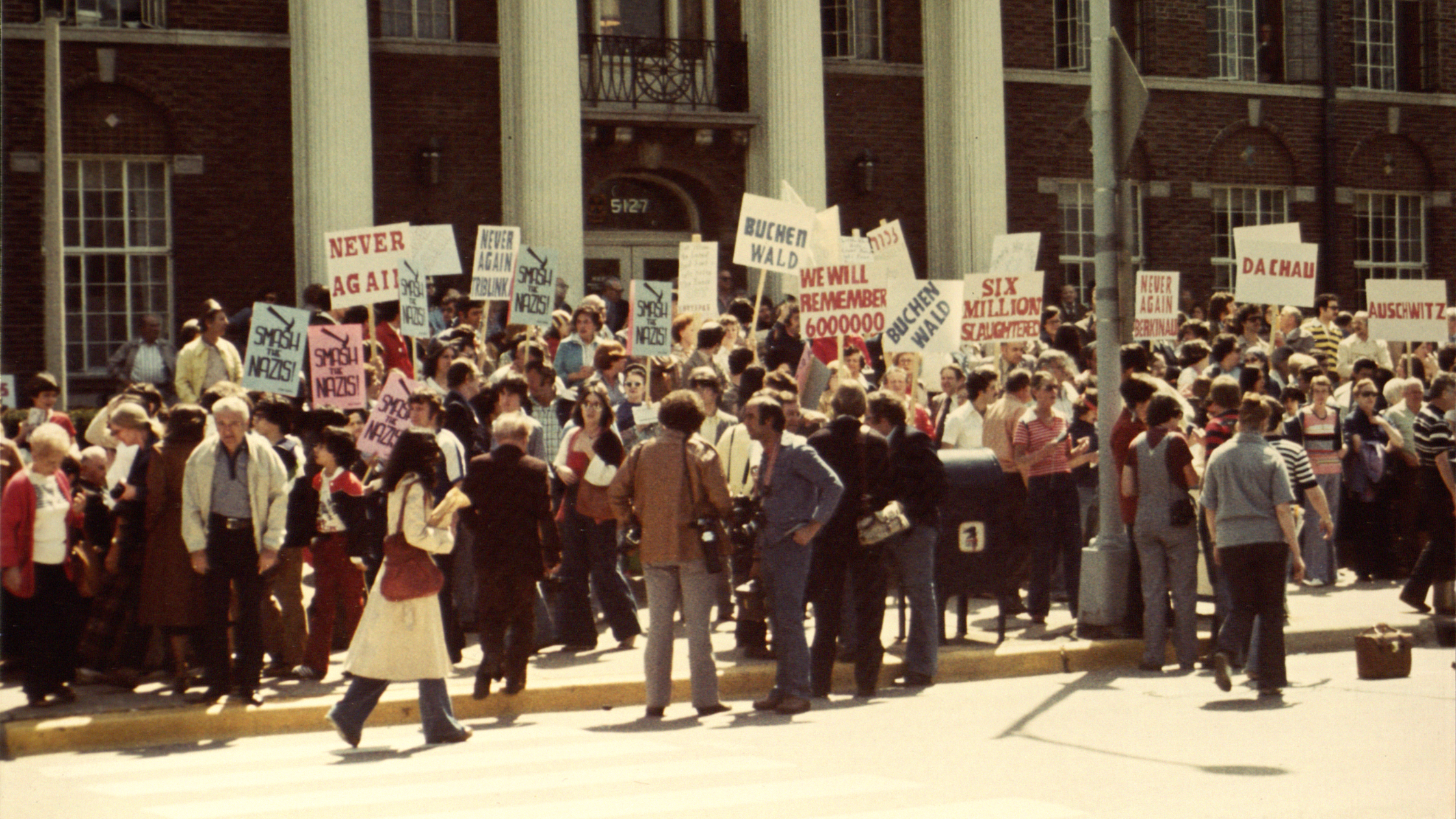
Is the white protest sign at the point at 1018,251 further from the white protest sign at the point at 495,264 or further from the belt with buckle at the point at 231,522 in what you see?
the belt with buckle at the point at 231,522

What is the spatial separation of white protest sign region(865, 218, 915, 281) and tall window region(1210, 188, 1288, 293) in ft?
44.3

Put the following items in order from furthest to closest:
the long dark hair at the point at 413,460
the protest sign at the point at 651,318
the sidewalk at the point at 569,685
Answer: the protest sign at the point at 651,318, the sidewalk at the point at 569,685, the long dark hair at the point at 413,460

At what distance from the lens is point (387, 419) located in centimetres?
1232

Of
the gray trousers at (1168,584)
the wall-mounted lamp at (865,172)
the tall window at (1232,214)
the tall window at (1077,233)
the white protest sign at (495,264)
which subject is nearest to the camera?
the gray trousers at (1168,584)

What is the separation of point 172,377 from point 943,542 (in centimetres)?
1091

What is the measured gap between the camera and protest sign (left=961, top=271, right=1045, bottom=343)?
15969mm

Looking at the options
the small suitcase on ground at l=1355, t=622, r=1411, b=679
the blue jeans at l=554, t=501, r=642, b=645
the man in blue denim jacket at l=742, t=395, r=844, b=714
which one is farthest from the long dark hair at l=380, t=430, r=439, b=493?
the small suitcase on ground at l=1355, t=622, r=1411, b=679

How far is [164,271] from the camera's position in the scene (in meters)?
23.5

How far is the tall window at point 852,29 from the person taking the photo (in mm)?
27281

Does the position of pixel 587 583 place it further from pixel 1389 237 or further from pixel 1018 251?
pixel 1389 237

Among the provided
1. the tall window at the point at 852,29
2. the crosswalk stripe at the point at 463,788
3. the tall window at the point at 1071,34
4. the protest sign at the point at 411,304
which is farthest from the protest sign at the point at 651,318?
the tall window at the point at 1071,34

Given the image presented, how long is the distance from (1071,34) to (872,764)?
21.3m

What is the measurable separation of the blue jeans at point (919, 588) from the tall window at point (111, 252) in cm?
1406

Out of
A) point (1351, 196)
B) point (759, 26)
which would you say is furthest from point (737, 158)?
point (1351, 196)
